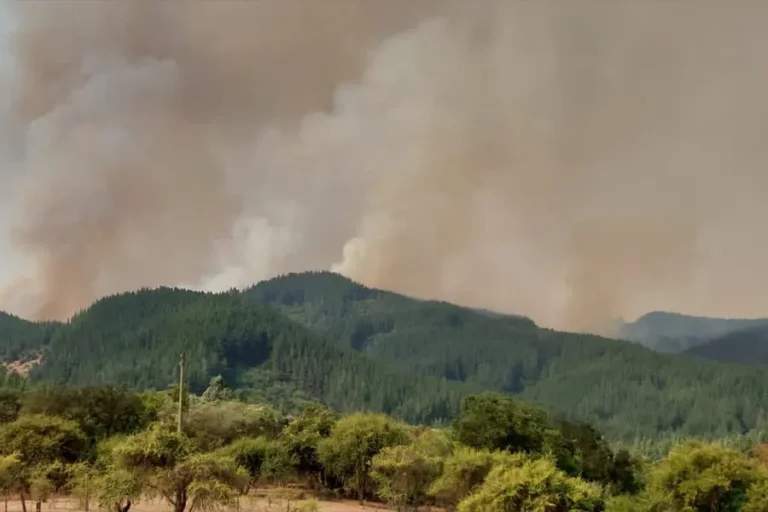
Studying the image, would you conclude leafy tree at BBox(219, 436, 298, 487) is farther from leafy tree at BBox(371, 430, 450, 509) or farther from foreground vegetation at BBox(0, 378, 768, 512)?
leafy tree at BBox(371, 430, 450, 509)

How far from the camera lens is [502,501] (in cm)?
4106

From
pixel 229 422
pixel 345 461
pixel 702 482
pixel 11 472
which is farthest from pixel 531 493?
pixel 229 422

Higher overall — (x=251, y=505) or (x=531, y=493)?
(x=531, y=493)

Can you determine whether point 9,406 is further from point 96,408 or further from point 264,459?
point 264,459

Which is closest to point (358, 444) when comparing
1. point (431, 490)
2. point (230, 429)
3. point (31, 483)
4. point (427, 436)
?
point (427, 436)

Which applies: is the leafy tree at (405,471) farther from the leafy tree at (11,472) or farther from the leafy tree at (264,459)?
the leafy tree at (11,472)

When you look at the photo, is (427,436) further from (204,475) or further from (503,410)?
(204,475)

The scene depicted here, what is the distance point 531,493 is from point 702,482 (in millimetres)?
14883

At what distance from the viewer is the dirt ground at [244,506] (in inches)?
2253

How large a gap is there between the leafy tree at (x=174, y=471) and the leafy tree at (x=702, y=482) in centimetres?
2789

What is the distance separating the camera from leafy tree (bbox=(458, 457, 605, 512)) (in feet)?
135

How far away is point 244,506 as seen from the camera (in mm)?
63625

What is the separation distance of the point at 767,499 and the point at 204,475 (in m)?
34.1

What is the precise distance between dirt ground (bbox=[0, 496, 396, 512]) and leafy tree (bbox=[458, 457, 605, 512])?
1526 centimetres
